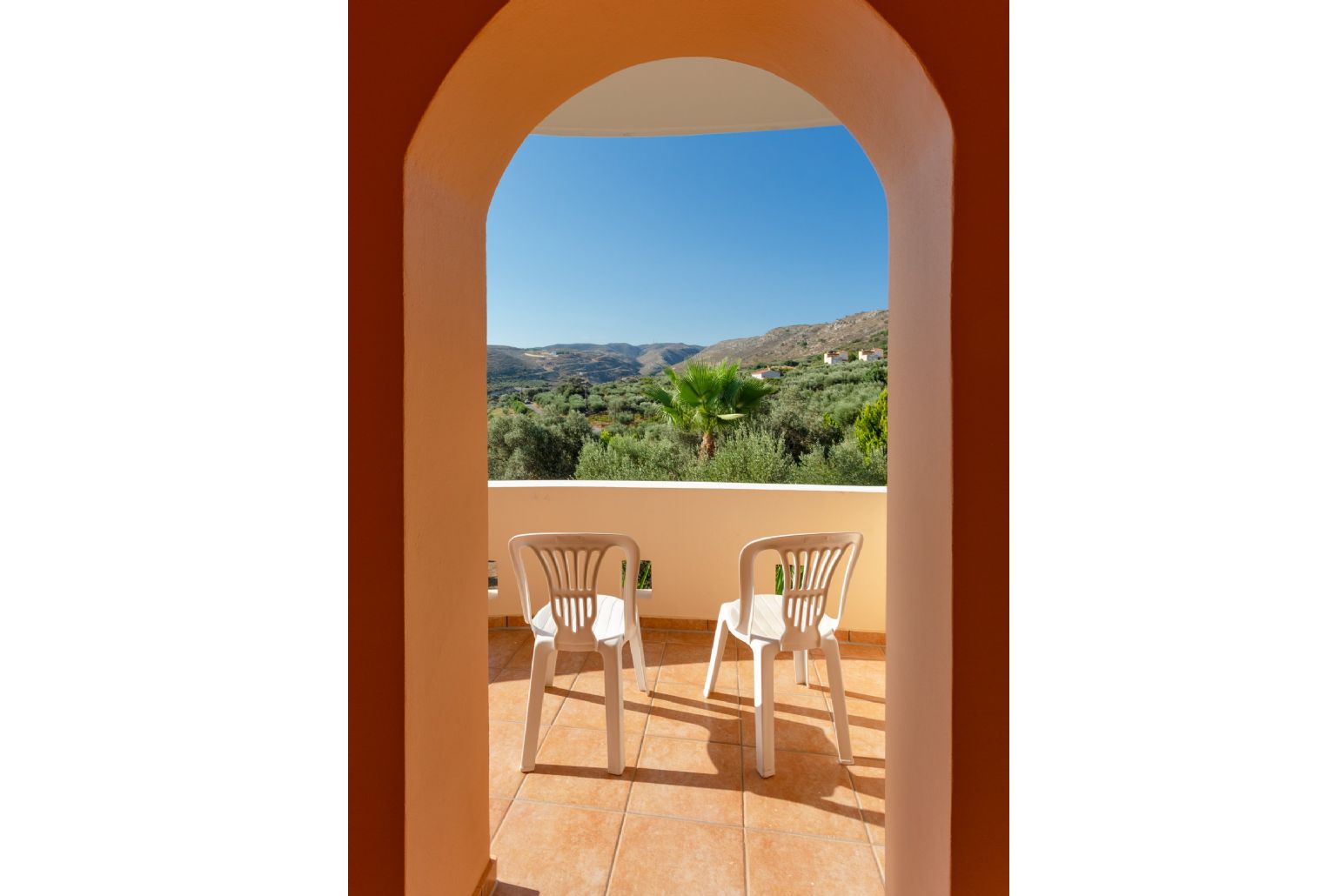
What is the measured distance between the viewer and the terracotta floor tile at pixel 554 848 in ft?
5.64

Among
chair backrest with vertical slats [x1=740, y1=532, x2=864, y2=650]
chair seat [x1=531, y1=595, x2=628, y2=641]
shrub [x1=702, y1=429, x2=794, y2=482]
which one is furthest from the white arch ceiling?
shrub [x1=702, y1=429, x2=794, y2=482]

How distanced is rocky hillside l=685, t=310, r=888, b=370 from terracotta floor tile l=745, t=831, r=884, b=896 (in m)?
10.9

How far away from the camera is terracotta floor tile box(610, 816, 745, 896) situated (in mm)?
1704

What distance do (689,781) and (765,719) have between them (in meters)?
0.38

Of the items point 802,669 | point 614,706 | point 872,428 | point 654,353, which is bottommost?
point 802,669

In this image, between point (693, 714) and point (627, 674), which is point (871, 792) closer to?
point (693, 714)

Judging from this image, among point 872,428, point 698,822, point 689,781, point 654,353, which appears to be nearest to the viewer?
point 698,822

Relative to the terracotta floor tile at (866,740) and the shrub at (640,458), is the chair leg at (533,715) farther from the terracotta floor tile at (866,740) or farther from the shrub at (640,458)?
the shrub at (640,458)

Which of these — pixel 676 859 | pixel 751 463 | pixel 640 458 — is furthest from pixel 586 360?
pixel 676 859
